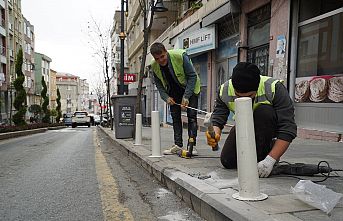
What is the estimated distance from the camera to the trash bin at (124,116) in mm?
10609

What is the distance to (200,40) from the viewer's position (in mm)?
14414

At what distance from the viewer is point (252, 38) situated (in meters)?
11.4

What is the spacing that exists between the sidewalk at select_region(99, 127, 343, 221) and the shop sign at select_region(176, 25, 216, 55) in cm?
881

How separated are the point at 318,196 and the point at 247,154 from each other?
0.58m

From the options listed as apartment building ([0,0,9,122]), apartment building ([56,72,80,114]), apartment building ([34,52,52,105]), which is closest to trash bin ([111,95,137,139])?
apartment building ([0,0,9,122])

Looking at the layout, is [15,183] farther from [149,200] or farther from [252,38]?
[252,38]

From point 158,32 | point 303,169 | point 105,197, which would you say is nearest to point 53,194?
point 105,197

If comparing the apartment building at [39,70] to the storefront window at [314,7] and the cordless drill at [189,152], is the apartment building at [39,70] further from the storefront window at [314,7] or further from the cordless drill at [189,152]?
the cordless drill at [189,152]

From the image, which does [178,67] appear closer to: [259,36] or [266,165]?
[266,165]

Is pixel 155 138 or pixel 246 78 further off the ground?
pixel 246 78

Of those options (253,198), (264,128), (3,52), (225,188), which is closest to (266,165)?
(264,128)

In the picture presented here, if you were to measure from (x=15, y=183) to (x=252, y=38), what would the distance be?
29.5 ft

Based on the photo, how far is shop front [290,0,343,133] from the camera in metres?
7.74

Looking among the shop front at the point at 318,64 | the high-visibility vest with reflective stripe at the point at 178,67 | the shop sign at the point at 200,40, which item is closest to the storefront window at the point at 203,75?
the shop sign at the point at 200,40
